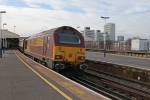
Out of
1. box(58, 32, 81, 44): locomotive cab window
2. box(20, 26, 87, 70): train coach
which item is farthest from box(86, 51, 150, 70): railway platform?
box(58, 32, 81, 44): locomotive cab window

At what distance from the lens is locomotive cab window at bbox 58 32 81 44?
28031 millimetres

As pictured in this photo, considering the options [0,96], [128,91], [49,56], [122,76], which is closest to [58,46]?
[49,56]

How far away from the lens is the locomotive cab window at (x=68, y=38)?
2803 cm

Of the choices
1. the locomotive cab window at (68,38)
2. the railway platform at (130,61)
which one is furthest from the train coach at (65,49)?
the railway platform at (130,61)

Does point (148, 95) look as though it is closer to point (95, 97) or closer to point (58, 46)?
point (95, 97)

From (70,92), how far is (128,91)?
5820 millimetres

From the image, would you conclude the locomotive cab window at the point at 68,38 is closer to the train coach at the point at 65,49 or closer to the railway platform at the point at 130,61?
the train coach at the point at 65,49

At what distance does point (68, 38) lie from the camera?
1114 inches

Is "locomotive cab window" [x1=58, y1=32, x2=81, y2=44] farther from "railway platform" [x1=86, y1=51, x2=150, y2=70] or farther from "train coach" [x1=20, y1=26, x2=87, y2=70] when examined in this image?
"railway platform" [x1=86, y1=51, x2=150, y2=70]

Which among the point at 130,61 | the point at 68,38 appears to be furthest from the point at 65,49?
the point at 130,61

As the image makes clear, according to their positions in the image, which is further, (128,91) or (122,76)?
(122,76)

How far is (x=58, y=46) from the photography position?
27.4m

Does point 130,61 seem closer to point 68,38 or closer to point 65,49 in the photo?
point 68,38

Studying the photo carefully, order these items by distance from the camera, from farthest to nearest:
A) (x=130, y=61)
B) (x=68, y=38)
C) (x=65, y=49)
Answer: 1. (x=130, y=61)
2. (x=68, y=38)
3. (x=65, y=49)
